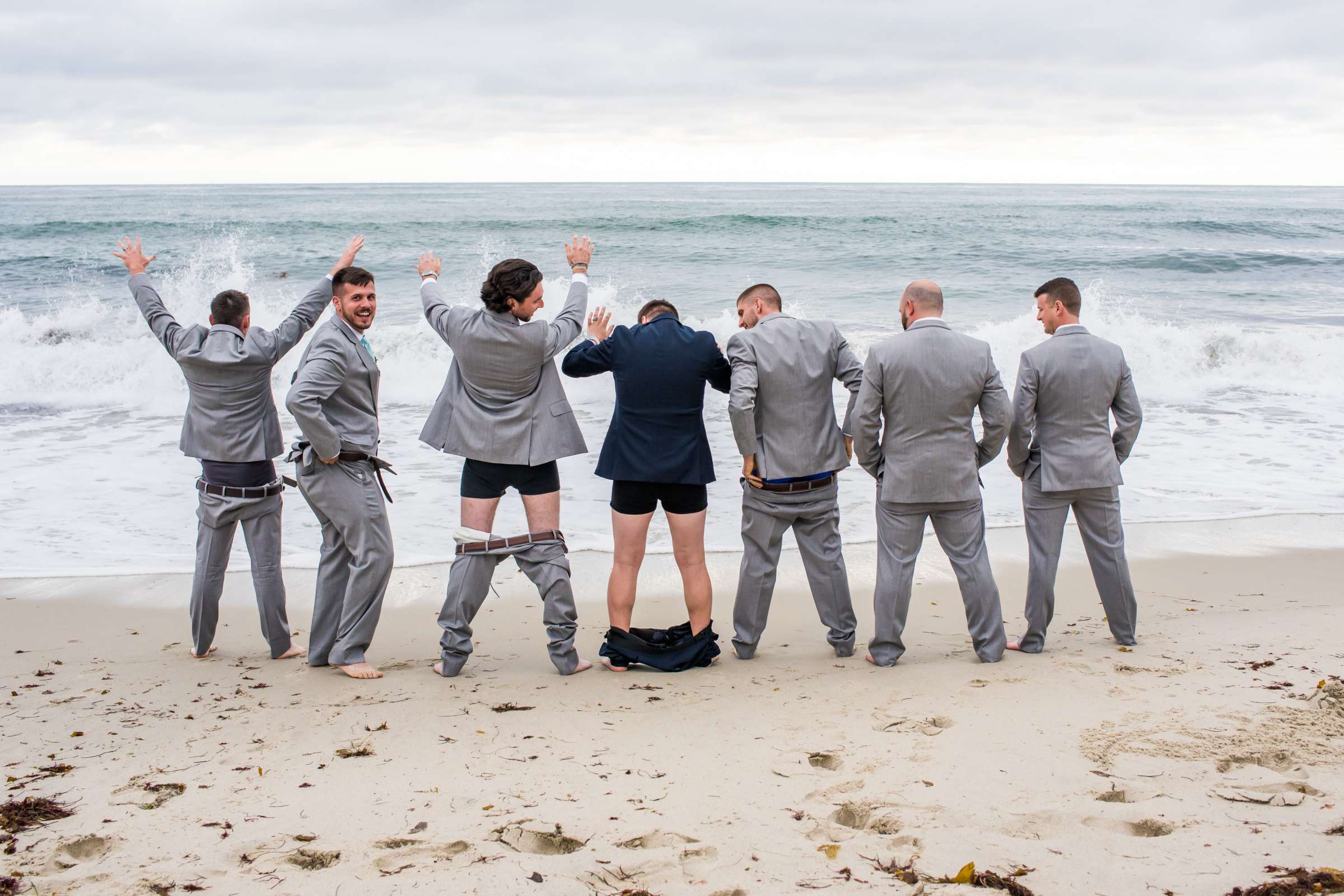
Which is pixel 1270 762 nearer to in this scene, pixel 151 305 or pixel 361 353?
pixel 361 353

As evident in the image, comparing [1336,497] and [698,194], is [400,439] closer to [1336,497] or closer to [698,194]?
[1336,497]

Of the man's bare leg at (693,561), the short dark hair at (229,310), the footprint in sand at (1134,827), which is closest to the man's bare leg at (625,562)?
the man's bare leg at (693,561)

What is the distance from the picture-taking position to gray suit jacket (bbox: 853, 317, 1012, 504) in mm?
4305

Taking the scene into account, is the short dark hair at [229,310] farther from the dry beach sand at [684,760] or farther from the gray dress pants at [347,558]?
the dry beach sand at [684,760]

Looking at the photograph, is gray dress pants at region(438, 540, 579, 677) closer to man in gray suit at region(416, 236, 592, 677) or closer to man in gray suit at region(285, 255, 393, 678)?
Result: man in gray suit at region(416, 236, 592, 677)

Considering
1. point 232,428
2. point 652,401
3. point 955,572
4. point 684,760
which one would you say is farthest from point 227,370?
point 955,572

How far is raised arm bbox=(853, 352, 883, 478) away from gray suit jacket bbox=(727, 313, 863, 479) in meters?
0.07

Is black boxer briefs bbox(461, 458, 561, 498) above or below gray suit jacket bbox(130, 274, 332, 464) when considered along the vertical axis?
below

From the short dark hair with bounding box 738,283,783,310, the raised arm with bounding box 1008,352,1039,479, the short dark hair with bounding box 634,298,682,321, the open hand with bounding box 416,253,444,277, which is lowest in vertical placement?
the raised arm with bounding box 1008,352,1039,479

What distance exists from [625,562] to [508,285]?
53.3 inches

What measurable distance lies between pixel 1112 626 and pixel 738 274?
19266 millimetres

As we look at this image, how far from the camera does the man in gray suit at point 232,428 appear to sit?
14.4 feet

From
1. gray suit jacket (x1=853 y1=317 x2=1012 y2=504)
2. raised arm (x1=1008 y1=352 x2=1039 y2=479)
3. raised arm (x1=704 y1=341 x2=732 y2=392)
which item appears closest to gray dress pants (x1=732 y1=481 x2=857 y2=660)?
gray suit jacket (x1=853 y1=317 x2=1012 y2=504)

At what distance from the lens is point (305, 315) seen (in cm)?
438
